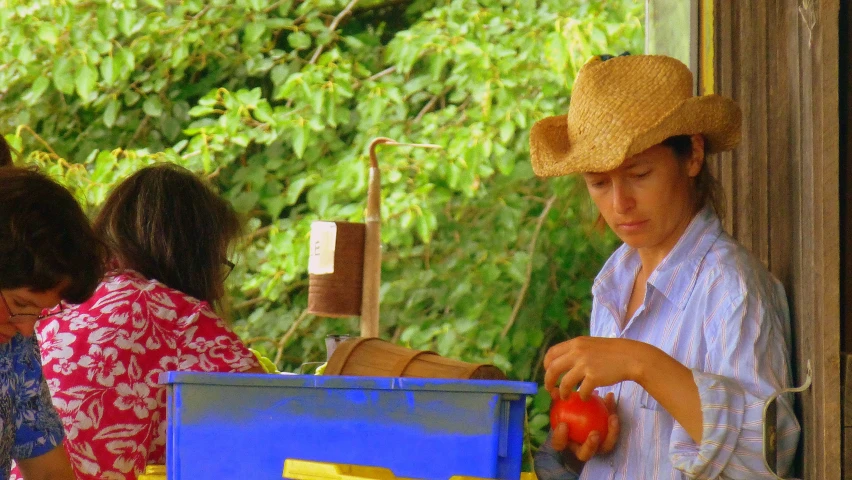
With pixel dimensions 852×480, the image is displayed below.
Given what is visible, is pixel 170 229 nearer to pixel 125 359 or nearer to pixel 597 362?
pixel 125 359

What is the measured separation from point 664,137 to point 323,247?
1.48 m

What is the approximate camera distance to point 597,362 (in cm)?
158

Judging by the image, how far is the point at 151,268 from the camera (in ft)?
8.12

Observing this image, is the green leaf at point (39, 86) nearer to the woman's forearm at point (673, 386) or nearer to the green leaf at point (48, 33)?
the green leaf at point (48, 33)

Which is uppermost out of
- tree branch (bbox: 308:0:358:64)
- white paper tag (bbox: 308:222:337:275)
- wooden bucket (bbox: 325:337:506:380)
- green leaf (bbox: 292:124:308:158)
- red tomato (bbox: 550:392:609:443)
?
tree branch (bbox: 308:0:358:64)

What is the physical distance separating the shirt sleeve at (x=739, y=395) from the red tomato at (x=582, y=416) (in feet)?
0.52

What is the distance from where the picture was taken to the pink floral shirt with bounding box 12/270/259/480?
2.27 m

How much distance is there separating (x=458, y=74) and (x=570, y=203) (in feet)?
2.83

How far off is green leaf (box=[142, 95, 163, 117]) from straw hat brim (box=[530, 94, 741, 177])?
4.36 m

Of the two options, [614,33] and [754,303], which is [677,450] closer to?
[754,303]

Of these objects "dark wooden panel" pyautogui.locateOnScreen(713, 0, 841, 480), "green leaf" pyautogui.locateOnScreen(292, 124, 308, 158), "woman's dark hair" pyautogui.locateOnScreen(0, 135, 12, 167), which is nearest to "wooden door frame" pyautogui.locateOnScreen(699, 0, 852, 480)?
"dark wooden panel" pyautogui.locateOnScreen(713, 0, 841, 480)

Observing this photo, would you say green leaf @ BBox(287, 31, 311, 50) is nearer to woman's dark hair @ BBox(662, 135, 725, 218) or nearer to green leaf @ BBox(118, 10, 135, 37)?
green leaf @ BBox(118, 10, 135, 37)

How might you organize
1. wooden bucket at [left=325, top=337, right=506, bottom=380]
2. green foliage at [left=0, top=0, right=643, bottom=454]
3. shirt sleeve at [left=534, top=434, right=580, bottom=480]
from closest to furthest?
1. wooden bucket at [left=325, top=337, right=506, bottom=380]
2. shirt sleeve at [left=534, top=434, right=580, bottom=480]
3. green foliage at [left=0, top=0, right=643, bottom=454]

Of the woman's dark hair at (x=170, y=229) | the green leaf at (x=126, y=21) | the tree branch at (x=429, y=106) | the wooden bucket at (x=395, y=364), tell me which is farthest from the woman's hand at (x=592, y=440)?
the green leaf at (x=126, y=21)
